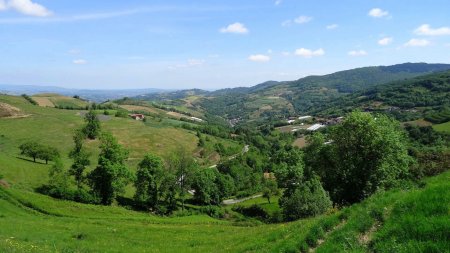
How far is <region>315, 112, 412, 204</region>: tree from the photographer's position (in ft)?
144

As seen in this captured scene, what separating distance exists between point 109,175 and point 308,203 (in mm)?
45051

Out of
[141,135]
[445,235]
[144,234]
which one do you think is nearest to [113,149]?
[144,234]

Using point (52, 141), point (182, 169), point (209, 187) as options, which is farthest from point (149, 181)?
point (52, 141)

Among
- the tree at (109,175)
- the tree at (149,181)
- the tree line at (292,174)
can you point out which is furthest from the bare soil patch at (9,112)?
the tree at (109,175)

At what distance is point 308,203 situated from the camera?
65500 millimetres

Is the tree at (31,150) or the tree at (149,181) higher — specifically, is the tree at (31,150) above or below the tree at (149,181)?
above

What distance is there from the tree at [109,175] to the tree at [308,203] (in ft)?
128

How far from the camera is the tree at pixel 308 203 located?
206ft

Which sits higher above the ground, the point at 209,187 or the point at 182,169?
the point at 182,169

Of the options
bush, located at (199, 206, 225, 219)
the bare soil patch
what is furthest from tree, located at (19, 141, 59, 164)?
A: the bare soil patch

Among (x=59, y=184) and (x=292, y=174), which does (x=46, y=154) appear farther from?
(x=292, y=174)

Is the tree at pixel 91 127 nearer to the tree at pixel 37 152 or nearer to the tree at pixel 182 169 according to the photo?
the tree at pixel 37 152

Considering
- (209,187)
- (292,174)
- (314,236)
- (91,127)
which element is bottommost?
(209,187)

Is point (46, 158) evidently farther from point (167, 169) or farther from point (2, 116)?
point (2, 116)
